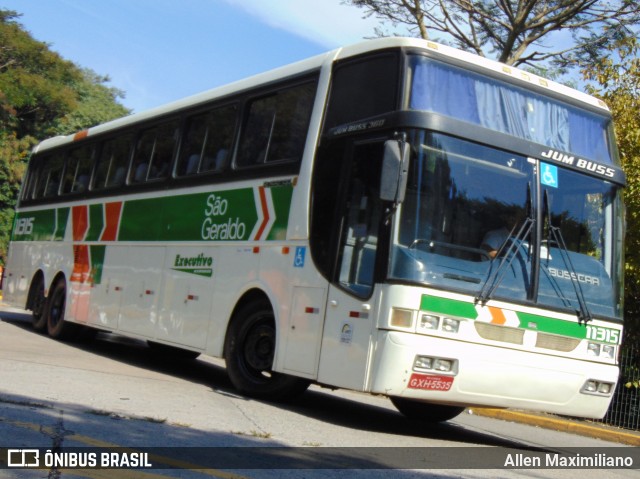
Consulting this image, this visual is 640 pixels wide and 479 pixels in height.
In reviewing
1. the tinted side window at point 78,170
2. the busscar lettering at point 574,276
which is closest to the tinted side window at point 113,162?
the tinted side window at point 78,170

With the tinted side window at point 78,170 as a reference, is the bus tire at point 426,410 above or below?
below

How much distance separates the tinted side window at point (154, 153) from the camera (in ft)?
41.8

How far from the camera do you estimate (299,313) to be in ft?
30.1

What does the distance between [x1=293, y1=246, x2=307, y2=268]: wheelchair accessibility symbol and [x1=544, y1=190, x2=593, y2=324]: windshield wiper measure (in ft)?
7.92

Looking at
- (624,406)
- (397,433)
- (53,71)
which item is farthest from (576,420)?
(53,71)

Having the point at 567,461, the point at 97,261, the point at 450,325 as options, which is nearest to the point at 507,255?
the point at 450,325

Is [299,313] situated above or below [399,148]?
below

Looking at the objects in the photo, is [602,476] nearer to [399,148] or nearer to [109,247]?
[399,148]

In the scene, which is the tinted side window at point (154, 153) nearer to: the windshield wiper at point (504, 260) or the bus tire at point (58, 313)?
the bus tire at point (58, 313)

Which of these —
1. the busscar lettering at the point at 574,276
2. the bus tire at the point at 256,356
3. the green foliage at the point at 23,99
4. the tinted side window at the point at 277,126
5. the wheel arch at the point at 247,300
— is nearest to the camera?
the busscar lettering at the point at 574,276

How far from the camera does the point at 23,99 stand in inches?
1623

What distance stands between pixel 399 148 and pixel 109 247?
285 inches

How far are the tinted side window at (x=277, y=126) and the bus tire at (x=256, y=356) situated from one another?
1.68 meters

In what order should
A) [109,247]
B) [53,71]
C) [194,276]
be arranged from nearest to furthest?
[194,276]
[109,247]
[53,71]
